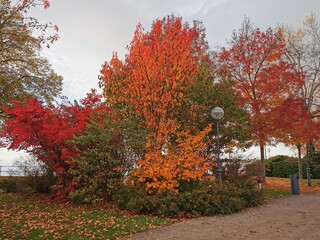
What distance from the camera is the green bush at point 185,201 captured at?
987 cm

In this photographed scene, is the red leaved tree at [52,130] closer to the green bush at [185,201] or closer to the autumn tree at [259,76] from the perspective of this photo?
the green bush at [185,201]

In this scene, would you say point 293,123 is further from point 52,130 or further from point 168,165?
point 52,130

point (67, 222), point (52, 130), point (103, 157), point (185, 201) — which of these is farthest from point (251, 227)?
point (52, 130)

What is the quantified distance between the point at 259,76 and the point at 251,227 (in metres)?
11.1

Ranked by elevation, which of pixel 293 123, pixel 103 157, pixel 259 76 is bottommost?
pixel 103 157

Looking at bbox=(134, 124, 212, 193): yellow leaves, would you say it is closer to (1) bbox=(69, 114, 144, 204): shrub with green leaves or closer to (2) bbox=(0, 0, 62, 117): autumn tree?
(1) bbox=(69, 114, 144, 204): shrub with green leaves

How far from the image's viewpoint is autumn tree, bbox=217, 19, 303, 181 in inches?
657

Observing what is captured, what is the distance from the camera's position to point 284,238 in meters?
7.02

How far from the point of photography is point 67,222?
8570 millimetres

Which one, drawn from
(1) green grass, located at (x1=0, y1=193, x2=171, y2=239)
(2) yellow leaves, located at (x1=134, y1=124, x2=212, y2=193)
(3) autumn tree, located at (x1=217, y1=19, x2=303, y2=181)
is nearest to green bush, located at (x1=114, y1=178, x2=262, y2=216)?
(2) yellow leaves, located at (x1=134, y1=124, x2=212, y2=193)

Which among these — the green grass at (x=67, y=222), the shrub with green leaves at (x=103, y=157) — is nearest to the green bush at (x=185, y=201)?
the green grass at (x=67, y=222)

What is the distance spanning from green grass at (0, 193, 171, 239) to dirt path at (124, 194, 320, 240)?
734 millimetres

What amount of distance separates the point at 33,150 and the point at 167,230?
761 centimetres

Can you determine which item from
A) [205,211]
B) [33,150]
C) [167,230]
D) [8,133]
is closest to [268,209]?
[205,211]
